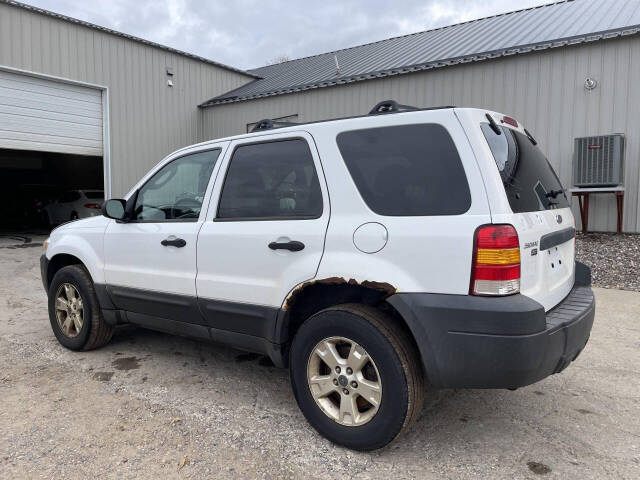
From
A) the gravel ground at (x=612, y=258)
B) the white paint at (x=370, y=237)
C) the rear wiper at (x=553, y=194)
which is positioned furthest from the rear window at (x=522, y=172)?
the gravel ground at (x=612, y=258)

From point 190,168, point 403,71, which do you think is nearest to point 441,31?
point 403,71

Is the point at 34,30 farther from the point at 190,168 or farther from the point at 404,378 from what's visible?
the point at 404,378

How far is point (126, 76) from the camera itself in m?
13.5

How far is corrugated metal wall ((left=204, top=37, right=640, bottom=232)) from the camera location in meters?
9.09

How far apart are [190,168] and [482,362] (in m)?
2.50

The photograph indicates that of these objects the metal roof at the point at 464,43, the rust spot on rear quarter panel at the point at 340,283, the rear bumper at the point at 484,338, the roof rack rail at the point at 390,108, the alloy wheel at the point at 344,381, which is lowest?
the alloy wheel at the point at 344,381

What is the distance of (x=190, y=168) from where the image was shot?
3.67m

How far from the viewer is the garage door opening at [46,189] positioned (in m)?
15.9

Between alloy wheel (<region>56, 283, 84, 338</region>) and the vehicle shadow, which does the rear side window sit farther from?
alloy wheel (<region>56, 283, 84, 338</region>)

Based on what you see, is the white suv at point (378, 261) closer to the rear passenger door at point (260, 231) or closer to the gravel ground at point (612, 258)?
the rear passenger door at point (260, 231)

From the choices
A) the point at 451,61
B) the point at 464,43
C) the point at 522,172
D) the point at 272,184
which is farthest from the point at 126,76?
the point at 522,172

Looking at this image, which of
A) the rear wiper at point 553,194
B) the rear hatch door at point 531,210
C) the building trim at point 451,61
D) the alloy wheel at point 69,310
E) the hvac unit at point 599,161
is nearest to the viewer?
the rear hatch door at point 531,210

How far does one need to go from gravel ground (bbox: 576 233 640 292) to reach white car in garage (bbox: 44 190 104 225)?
1340 cm

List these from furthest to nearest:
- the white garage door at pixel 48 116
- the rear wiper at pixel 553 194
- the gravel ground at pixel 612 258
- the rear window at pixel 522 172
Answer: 1. the white garage door at pixel 48 116
2. the gravel ground at pixel 612 258
3. the rear wiper at pixel 553 194
4. the rear window at pixel 522 172
